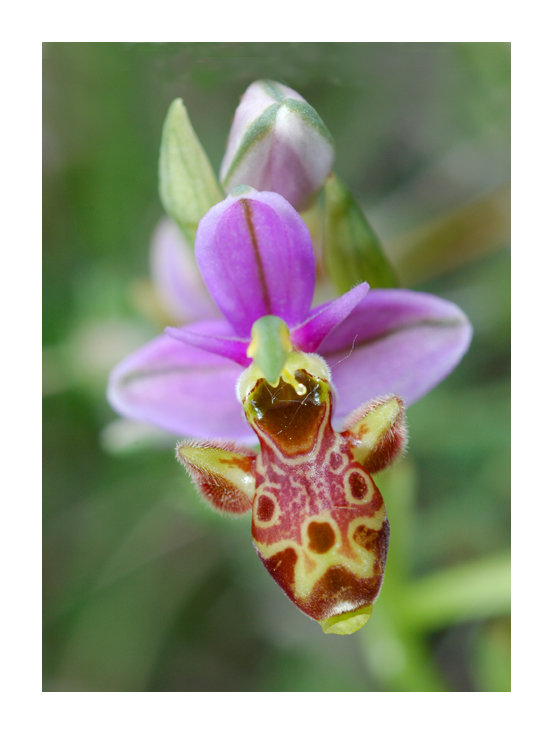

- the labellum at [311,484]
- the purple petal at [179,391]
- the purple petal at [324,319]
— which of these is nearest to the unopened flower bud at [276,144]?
the purple petal at [324,319]

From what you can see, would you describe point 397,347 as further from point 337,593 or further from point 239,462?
point 337,593

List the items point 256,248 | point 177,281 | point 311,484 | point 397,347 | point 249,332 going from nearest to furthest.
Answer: point 311,484, point 256,248, point 249,332, point 397,347, point 177,281

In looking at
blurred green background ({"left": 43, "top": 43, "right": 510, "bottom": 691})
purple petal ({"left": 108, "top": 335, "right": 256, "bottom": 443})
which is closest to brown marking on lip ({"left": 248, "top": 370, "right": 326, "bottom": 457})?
purple petal ({"left": 108, "top": 335, "right": 256, "bottom": 443})

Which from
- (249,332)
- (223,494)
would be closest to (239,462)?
(223,494)

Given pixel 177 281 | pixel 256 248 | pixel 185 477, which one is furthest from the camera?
pixel 185 477

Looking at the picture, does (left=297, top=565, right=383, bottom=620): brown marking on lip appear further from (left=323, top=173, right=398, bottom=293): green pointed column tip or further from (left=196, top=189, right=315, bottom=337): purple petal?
(left=323, top=173, right=398, bottom=293): green pointed column tip
